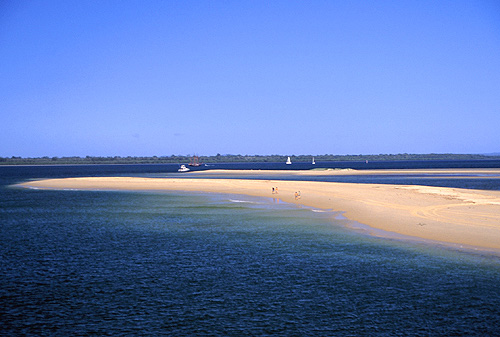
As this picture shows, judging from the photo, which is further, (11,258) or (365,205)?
(365,205)

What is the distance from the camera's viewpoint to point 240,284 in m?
15.0

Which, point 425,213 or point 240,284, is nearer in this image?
point 240,284

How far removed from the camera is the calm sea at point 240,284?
452 inches

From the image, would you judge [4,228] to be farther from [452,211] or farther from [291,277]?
[452,211]

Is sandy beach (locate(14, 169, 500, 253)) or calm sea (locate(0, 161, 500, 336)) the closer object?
calm sea (locate(0, 161, 500, 336))

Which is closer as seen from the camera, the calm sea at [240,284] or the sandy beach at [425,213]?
the calm sea at [240,284]

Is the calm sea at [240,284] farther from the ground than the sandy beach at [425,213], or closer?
closer

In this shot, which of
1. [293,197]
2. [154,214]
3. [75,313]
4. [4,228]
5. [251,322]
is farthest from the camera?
[293,197]

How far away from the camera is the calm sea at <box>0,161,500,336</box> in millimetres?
11477

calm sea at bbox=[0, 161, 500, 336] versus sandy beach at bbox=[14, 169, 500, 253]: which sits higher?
sandy beach at bbox=[14, 169, 500, 253]

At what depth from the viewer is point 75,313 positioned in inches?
489

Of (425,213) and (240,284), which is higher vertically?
(425,213)

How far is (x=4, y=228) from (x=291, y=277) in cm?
2172

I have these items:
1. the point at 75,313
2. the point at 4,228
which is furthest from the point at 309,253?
the point at 4,228
